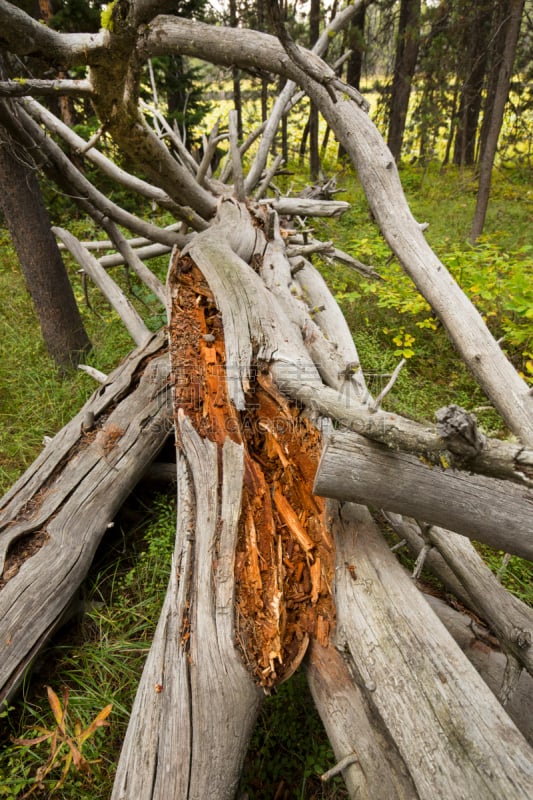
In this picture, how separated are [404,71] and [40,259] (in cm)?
847

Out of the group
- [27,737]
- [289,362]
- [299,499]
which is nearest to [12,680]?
[27,737]

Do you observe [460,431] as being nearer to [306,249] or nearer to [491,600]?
[491,600]

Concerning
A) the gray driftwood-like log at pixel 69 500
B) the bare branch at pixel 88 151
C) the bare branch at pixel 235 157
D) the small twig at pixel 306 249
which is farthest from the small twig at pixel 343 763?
the bare branch at pixel 235 157

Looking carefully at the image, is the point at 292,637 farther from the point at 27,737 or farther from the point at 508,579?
the point at 508,579

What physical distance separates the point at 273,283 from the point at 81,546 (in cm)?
205

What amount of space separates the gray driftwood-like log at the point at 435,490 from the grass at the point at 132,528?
113 centimetres

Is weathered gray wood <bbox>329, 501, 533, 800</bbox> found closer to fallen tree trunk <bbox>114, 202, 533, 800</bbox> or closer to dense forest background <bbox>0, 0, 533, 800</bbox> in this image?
fallen tree trunk <bbox>114, 202, 533, 800</bbox>

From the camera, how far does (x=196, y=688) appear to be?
4.95 ft

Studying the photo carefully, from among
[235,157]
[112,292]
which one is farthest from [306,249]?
[112,292]

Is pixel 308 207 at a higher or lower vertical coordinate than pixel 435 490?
higher

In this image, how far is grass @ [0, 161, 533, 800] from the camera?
1888 millimetres

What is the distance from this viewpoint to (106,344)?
4.75m

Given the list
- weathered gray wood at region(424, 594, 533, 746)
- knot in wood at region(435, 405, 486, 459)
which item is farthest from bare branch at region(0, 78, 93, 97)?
weathered gray wood at region(424, 594, 533, 746)

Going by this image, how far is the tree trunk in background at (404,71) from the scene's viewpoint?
874 cm
